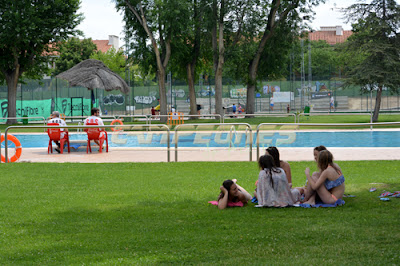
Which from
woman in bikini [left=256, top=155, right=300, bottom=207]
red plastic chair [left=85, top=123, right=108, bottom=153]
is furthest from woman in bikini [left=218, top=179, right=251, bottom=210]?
red plastic chair [left=85, top=123, right=108, bottom=153]

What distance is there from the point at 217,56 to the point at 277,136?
20996 mm

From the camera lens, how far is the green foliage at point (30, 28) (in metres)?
33.0

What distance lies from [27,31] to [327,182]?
1155 inches

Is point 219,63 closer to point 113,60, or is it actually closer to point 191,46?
point 191,46

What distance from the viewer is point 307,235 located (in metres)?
6.02

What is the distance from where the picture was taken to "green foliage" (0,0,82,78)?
32969mm

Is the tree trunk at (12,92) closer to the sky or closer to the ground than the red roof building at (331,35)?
closer to the ground

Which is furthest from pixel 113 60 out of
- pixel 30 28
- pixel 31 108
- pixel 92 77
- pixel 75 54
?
pixel 92 77

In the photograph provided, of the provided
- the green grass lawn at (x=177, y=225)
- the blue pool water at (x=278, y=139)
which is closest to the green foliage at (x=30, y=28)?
the blue pool water at (x=278, y=139)

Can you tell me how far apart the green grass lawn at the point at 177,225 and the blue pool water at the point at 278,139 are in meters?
4.31

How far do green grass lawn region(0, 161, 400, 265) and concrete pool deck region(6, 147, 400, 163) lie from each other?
338cm

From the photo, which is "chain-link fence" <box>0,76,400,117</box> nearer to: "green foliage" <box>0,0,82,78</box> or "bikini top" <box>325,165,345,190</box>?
"green foliage" <box>0,0,82,78</box>

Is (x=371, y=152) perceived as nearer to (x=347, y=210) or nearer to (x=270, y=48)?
(x=347, y=210)

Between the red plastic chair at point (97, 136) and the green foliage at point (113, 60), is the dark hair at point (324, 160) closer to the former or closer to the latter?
the red plastic chair at point (97, 136)
